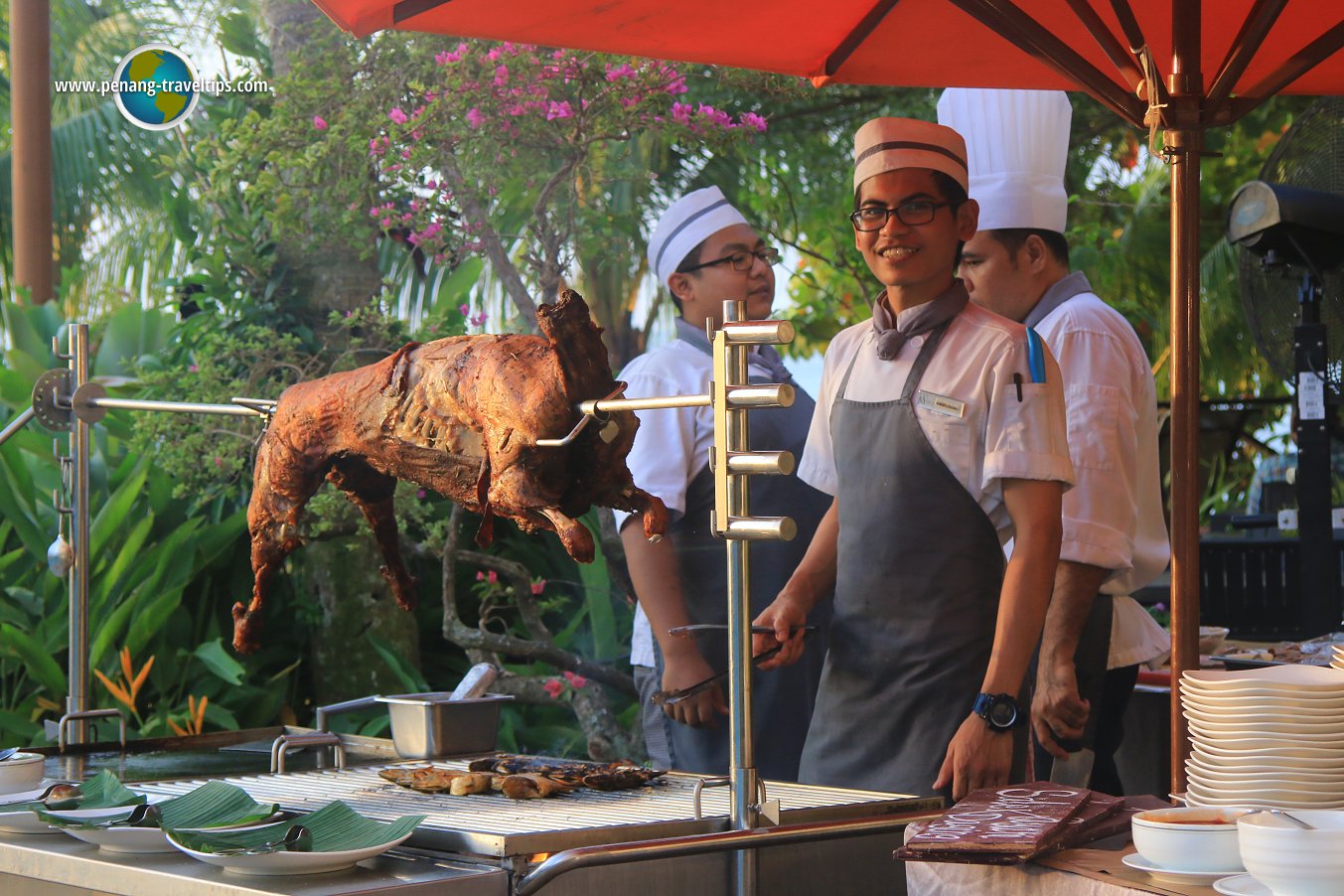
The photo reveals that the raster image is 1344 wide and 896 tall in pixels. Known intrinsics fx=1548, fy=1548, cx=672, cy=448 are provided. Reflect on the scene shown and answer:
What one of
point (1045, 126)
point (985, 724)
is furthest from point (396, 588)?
point (1045, 126)

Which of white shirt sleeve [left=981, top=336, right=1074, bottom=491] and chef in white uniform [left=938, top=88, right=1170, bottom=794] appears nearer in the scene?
white shirt sleeve [left=981, top=336, right=1074, bottom=491]

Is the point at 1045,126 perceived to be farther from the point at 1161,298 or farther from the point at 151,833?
the point at 1161,298

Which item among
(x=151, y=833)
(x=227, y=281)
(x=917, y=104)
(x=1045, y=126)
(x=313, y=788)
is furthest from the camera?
(x=917, y=104)

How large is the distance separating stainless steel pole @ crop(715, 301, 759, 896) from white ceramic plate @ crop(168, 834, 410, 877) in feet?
1.33

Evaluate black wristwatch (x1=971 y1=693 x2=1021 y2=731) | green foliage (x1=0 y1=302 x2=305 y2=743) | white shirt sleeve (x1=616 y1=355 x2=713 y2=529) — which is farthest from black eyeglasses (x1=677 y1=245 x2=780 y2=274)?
green foliage (x1=0 y1=302 x2=305 y2=743)

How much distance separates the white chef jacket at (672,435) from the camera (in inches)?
129

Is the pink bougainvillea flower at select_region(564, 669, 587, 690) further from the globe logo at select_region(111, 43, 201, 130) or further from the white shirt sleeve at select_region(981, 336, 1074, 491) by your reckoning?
the globe logo at select_region(111, 43, 201, 130)

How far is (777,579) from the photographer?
3.42 meters

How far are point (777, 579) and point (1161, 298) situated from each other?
6635mm

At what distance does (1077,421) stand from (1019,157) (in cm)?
67

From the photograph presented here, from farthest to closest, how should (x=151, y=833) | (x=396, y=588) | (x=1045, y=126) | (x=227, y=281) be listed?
(x=227, y=281) < (x=1045, y=126) < (x=396, y=588) < (x=151, y=833)

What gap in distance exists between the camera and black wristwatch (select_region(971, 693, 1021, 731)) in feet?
7.80

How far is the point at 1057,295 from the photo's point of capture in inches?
124

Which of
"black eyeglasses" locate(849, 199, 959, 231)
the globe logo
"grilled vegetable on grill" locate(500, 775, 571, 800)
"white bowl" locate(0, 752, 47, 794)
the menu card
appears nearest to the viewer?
the menu card
